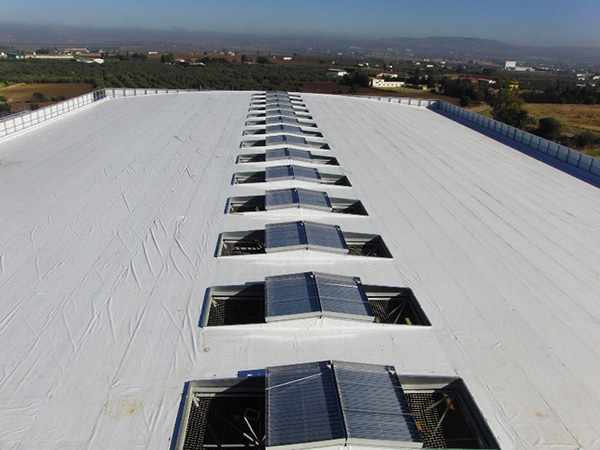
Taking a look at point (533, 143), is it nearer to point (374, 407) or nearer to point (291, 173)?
point (291, 173)

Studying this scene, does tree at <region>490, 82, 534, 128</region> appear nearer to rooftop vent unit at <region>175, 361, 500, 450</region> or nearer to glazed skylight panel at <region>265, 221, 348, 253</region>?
glazed skylight panel at <region>265, 221, 348, 253</region>

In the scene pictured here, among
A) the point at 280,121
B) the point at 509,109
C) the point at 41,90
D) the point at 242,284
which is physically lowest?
the point at 41,90

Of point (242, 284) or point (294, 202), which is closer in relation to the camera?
point (242, 284)

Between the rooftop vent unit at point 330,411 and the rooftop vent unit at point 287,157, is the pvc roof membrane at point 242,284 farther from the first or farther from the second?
the rooftop vent unit at point 287,157

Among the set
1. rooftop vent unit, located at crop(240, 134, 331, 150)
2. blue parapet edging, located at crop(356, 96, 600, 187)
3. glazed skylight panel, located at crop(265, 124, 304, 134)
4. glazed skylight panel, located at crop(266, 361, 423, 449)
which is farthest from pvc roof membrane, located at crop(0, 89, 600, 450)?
glazed skylight panel, located at crop(265, 124, 304, 134)

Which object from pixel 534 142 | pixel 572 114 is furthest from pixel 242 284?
pixel 572 114

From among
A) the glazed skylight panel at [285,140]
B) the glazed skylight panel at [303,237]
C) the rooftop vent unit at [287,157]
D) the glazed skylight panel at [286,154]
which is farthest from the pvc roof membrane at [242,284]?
the glazed skylight panel at [285,140]

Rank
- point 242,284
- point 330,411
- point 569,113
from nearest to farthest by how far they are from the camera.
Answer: point 330,411 → point 242,284 → point 569,113
